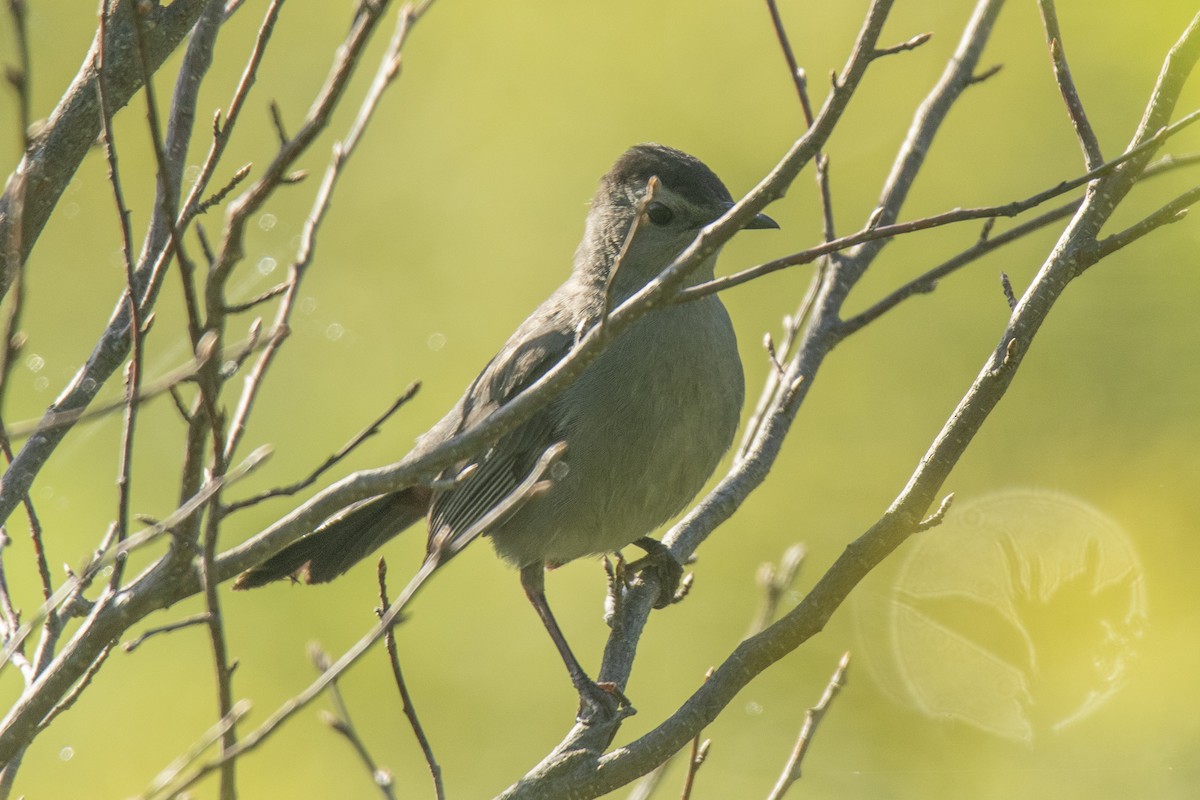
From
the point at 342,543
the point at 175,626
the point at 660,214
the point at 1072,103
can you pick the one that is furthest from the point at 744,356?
the point at 175,626

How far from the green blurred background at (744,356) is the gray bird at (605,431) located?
1329mm

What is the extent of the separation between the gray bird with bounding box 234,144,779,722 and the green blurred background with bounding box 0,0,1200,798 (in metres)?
1.33

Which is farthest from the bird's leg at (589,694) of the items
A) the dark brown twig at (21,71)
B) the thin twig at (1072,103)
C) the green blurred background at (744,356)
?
the dark brown twig at (21,71)

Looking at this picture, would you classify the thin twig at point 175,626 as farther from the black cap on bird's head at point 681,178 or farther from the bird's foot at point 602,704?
the black cap on bird's head at point 681,178

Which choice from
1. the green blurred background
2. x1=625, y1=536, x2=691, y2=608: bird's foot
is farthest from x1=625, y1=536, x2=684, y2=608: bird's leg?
the green blurred background

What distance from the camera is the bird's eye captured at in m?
3.56

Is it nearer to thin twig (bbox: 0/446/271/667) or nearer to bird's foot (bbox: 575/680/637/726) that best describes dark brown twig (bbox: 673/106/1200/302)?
thin twig (bbox: 0/446/271/667)

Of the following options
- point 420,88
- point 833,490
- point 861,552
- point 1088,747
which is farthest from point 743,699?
point 420,88

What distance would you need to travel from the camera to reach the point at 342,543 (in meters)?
3.64

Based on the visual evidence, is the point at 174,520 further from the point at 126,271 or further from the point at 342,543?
the point at 342,543

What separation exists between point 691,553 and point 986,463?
1.78 metres

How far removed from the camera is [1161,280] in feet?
16.1

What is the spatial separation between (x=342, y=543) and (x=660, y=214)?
4.40 ft

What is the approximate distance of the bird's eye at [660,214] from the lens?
356 cm
